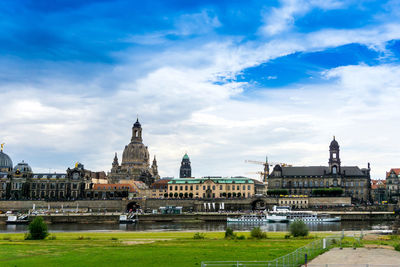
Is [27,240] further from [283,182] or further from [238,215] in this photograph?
[283,182]

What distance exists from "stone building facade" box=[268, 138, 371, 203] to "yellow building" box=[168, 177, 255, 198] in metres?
14.2

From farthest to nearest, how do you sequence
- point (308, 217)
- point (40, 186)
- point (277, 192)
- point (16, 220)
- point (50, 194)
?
point (40, 186)
point (50, 194)
point (277, 192)
point (308, 217)
point (16, 220)

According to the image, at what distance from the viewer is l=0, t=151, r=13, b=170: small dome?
18496 cm

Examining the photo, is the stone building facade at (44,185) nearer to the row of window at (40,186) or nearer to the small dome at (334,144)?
the row of window at (40,186)

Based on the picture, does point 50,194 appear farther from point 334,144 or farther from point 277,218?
point 334,144

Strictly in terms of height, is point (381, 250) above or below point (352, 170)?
below

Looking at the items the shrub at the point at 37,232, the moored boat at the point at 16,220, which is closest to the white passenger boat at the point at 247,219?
the moored boat at the point at 16,220

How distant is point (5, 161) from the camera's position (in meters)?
187

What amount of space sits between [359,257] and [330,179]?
126 meters

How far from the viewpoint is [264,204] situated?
14262 centimetres

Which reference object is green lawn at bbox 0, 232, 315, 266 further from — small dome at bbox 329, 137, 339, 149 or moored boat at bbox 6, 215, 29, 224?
small dome at bbox 329, 137, 339, 149

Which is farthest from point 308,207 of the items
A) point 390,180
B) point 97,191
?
point 97,191

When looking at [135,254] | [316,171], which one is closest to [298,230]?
[135,254]

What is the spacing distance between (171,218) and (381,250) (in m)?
76.5
